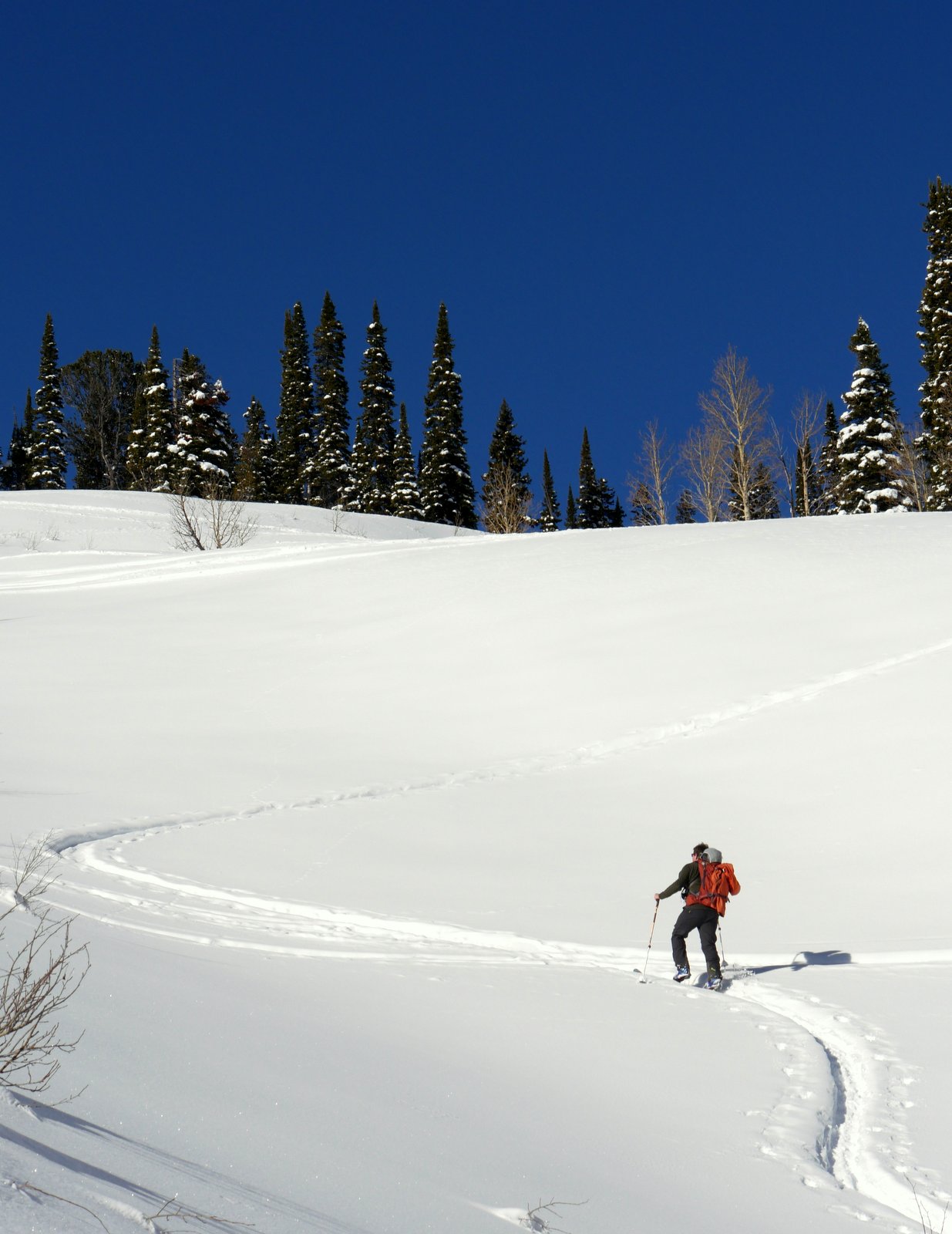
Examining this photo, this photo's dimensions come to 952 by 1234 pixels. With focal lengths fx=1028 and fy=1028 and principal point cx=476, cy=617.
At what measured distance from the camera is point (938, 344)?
143 feet

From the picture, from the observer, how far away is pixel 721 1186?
4594mm

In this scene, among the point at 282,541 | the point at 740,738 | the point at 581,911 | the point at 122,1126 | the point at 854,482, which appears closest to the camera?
the point at 122,1126

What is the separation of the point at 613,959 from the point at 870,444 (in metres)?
41.8

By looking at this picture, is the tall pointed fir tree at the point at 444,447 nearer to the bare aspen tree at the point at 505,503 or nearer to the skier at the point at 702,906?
the bare aspen tree at the point at 505,503

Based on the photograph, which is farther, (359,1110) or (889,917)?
(889,917)

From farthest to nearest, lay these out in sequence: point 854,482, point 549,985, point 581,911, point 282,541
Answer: point 854,482, point 282,541, point 581,911, point 549,985

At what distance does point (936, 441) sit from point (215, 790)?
121 ft

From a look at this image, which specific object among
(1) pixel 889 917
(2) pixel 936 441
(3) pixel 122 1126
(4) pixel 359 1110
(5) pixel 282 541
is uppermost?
(2) pixel 936 441

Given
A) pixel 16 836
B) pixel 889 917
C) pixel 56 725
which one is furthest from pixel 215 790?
pixel 889 917

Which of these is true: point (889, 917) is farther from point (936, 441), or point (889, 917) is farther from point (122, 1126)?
point (936, 441)

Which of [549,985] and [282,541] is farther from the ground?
[282,541]

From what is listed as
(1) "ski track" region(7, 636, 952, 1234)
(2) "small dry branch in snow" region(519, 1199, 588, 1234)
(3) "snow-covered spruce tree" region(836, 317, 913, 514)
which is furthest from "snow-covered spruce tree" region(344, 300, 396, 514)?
(2) "small dry branch in snow" region(519, 1199, 588, 1234)

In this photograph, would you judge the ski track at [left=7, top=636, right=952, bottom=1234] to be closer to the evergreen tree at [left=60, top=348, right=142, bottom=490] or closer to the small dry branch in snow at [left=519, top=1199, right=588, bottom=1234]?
the small dry branch in snow at [left=519, top=1199, right=588, bottom=1234]

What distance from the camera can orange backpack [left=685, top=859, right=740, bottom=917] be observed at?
9188mm
